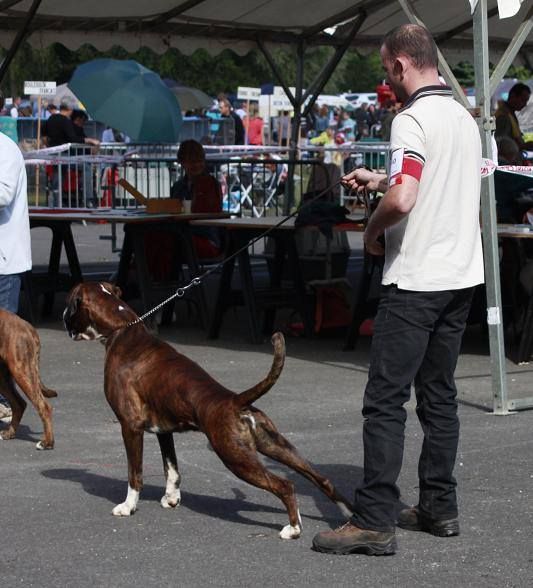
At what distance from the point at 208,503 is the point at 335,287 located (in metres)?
5.59

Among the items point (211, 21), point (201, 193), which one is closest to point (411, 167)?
point (201, 193)

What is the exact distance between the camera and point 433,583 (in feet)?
15.7

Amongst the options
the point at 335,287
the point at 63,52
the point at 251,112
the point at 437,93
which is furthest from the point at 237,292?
the point at 63,52

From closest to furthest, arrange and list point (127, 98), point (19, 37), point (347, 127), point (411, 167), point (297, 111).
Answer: point (411, 167) → point (19, 37) → point (297, 111) → point (127, 98) → point (347, 127)

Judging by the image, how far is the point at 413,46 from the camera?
504 cm

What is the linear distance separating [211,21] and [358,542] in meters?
10.7

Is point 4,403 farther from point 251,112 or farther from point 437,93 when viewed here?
point 251,112

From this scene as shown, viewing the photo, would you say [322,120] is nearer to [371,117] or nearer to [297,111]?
[371,117]

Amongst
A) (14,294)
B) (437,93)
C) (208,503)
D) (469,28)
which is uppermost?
(469,28)

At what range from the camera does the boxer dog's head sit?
19.1ft

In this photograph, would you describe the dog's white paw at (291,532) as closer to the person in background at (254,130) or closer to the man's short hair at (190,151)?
the man's short hair at (190,151)

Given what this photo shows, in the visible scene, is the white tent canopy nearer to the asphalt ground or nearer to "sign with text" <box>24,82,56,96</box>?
the asphalt ground

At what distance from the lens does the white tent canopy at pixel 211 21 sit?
13812mm

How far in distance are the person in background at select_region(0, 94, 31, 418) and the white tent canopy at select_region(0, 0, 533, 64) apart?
5.71 metres
